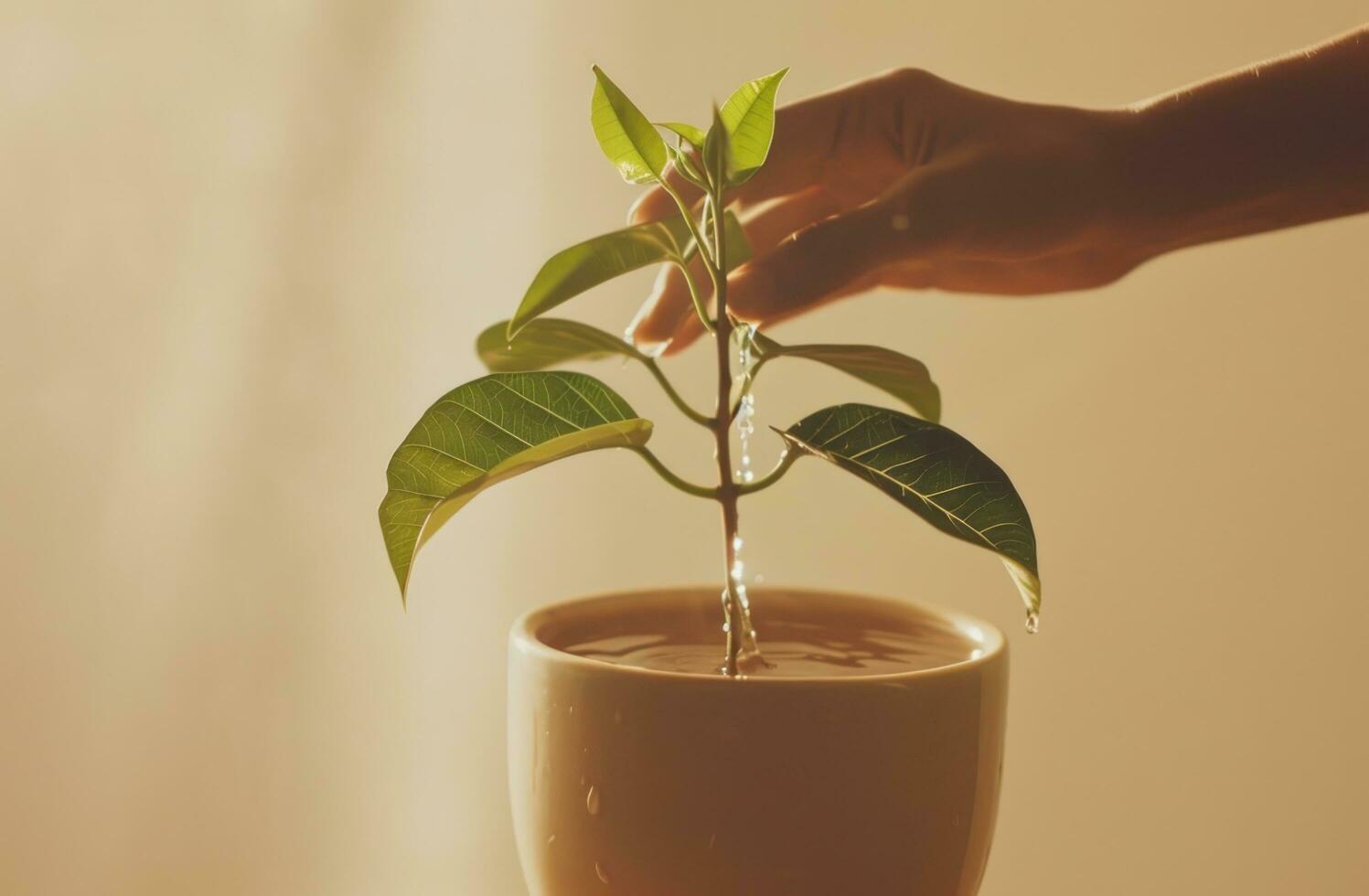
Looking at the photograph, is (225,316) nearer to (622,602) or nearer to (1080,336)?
(622,602)

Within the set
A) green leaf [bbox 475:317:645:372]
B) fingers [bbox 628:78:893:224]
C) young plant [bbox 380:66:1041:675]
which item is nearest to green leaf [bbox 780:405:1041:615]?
young plant [bbox 380:66:1041:675]

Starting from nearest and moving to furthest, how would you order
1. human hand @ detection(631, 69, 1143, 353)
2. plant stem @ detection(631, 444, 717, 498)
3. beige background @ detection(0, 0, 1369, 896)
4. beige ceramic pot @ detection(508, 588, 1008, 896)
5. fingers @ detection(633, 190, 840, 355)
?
1. beige ceramic pot @ detection(508, 588, 1008, 896)
2. plant stem @ detection(631, 444, 717, 498)
3. human hand @ detection(631, 69, 1143, 353)
4. fingers @ detection(633, 190, 840, 355)
5. beige background @ detection(0, 0, 1369, 896)

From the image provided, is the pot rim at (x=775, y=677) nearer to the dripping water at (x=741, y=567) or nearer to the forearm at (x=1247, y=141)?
the dripping water at (x=741, y=567)

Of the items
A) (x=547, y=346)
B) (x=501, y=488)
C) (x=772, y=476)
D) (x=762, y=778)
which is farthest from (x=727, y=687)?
(x=501, y=488)

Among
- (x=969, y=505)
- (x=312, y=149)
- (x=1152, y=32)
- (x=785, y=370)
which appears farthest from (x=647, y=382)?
(x=969, y=505)

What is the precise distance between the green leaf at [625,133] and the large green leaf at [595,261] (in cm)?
3

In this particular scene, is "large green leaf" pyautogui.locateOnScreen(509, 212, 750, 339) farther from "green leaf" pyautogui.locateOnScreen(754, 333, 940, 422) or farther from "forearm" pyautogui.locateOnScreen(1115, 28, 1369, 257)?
"forearm" pyautogui.locateOnScreen(1115, 28, 1369, 257)

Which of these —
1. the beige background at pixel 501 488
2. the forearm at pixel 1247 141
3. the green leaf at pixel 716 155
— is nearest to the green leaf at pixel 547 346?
the green leaf at pixel 716 155

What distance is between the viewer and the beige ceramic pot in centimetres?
50

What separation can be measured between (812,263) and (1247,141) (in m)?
0.35

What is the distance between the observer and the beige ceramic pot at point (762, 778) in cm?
50

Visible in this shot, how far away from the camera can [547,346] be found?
68 cm

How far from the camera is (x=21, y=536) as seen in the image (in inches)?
52.9

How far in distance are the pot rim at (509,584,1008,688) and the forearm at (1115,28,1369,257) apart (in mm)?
339
